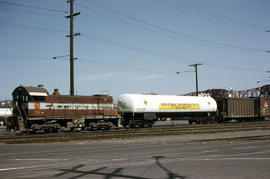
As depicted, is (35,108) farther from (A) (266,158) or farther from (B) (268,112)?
(B) (268,112)

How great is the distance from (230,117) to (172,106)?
11.6 m

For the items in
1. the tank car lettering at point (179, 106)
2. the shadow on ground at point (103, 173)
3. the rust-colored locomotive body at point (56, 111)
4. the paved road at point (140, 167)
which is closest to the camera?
the shadow on ground at point (103, 173)

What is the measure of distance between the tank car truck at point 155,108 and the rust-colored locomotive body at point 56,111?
2.03 m

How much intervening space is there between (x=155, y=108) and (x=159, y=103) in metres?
0.86

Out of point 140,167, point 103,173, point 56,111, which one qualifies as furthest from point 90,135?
point 103,173

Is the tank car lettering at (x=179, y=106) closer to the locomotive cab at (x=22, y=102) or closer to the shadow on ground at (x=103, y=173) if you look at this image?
the locomotive cab at (x=22, y=102)

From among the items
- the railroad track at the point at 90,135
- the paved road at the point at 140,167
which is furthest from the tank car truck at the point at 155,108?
the paved road at the point at 140,167

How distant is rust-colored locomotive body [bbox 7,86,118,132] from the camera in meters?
26.2

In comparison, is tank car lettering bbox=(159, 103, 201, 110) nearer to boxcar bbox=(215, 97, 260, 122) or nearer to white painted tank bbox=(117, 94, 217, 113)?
white painted tank bbox=(117, 94, 217, 113)

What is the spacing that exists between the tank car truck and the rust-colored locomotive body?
203 cm

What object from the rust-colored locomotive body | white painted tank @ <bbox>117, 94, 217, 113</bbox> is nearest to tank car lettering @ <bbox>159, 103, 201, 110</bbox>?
white painted tank @ <bbox>117, 94, 217, 113</bbox>

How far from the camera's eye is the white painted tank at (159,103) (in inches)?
1294

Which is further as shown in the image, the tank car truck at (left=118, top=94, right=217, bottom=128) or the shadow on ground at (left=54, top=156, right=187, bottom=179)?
the tank car truck at (left=118, top=94, right=217, bottom=128)

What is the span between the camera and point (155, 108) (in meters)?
33.9
